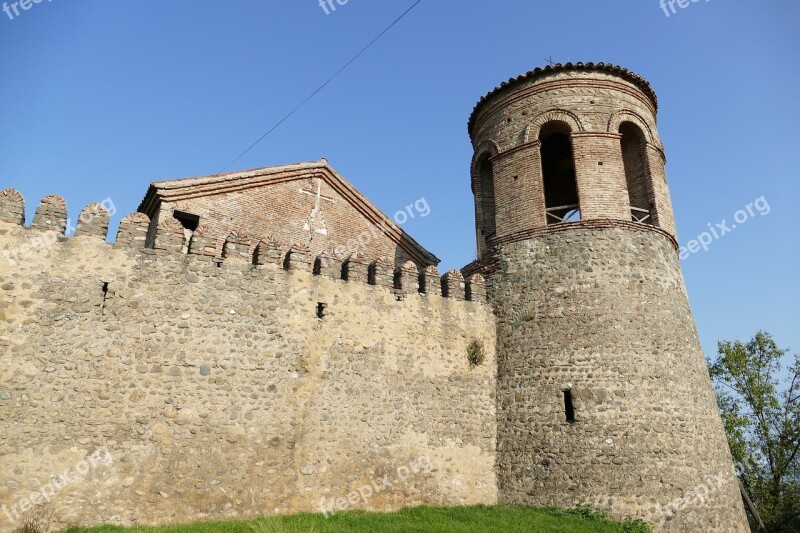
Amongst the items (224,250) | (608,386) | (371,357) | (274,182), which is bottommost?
(608,386)

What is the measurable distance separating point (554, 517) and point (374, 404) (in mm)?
3444

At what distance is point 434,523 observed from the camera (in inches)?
326

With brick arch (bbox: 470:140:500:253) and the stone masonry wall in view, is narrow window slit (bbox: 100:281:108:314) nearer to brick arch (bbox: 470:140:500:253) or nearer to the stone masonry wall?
the stone masonry wall

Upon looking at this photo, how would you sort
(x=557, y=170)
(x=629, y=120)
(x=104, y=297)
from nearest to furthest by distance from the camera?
1. (x=104, y=297)
2. (x=629, y=120)
3. (x=557, y=170)

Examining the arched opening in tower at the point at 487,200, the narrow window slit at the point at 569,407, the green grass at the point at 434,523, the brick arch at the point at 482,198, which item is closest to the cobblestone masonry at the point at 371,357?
the narrow window slit at the point at 569,407

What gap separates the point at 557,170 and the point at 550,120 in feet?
10.6

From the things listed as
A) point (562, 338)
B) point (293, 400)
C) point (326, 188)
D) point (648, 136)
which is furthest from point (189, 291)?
point (648, 136)

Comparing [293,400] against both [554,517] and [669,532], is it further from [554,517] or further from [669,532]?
[669,532]

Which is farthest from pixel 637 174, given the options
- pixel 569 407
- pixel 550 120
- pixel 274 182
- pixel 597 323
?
pixel 274 182

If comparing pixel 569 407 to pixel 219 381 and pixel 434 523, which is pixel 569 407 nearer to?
pixel 434 523

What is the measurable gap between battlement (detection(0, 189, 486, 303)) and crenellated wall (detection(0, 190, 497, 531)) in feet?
0.10

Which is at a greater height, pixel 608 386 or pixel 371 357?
pixel 371 357

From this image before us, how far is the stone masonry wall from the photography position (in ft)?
29.2

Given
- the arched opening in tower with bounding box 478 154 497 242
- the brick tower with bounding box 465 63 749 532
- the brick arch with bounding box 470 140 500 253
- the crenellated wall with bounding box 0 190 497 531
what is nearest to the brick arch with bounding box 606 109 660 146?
the brick tower with bounding box 465 63 749 532
